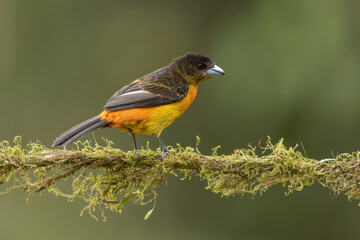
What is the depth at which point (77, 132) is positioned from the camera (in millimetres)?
3713

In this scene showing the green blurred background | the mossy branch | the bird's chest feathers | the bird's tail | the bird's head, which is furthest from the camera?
the green blurred background

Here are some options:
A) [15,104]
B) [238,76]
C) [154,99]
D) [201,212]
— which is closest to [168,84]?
[154,99]

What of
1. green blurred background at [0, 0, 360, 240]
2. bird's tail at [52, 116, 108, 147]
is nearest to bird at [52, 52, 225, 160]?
bird's tail at [52, 116, 108, 147]

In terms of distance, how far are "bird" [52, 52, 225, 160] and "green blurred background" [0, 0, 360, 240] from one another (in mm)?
1497

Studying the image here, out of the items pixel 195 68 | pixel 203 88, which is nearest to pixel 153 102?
pixel 195 68

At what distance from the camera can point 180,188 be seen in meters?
7.25

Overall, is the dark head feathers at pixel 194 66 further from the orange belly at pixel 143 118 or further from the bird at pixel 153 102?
the orange belly at pixel 143 118

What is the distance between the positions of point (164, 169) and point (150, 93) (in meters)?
1.12

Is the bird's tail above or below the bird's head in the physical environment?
below

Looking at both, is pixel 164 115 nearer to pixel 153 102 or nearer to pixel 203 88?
pixel 153 102

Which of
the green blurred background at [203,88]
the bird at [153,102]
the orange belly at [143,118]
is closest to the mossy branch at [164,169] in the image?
the bird at [153,102]

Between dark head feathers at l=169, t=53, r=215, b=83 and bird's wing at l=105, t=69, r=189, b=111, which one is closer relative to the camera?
bird's wing at l=105, t=69, r=189, b=111

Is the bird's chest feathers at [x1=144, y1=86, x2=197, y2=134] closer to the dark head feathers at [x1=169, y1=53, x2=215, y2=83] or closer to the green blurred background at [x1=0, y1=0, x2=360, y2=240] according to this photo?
the dark head feathers at [x1=169, y1=53, x2=215, y2=83]

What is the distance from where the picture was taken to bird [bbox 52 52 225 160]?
3912mm
